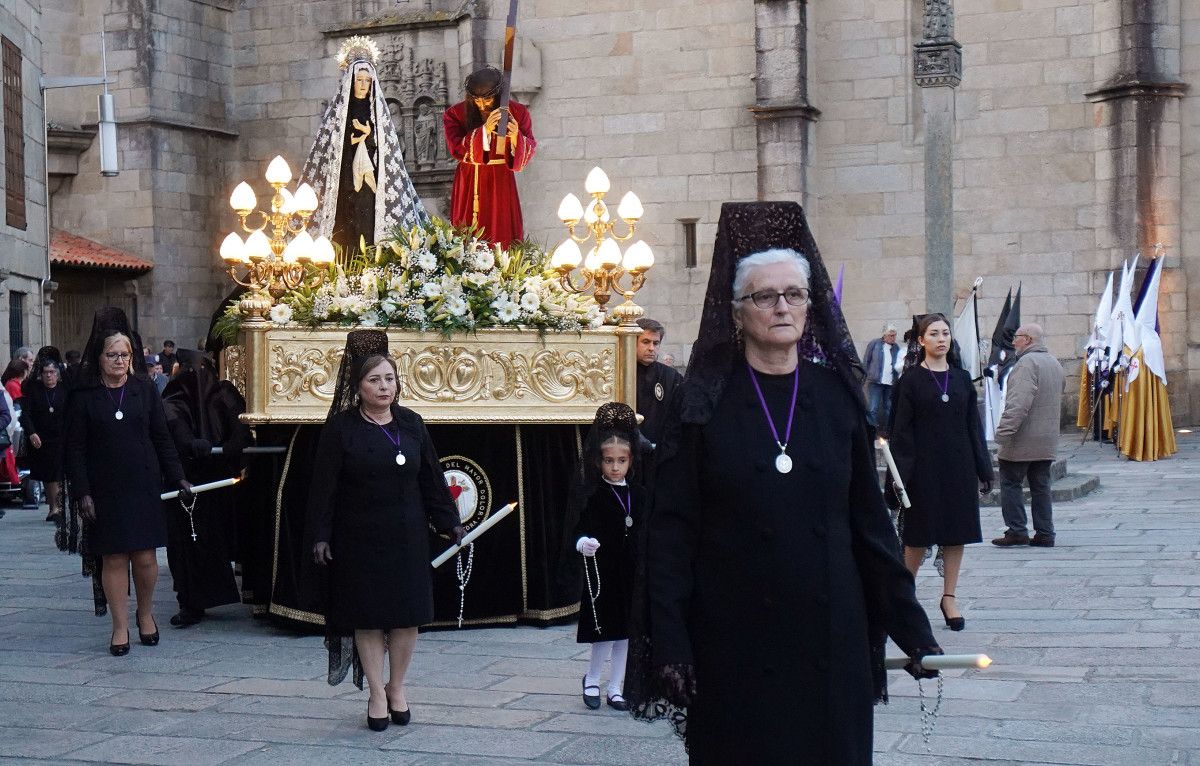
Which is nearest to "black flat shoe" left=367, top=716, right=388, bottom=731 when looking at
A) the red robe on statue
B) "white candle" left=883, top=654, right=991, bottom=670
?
"white candle" left=883, top=654, right=991, bottom=670

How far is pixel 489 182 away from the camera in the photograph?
35.4 ft

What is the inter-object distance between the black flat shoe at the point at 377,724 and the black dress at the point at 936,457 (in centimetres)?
370

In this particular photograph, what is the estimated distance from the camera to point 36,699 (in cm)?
771

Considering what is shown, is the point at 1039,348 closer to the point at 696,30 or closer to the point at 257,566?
the point at 257,566

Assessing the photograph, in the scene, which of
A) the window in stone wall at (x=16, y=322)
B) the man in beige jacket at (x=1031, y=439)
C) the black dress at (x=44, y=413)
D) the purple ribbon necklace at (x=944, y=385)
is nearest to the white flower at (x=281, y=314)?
the purple ribbon necklace at (x=944, y=385)

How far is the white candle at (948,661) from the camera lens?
3.75 m

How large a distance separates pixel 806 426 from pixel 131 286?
2518 centimetres

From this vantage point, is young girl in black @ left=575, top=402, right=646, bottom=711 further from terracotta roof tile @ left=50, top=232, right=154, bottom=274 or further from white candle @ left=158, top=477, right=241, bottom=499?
terracotta roof tile @ left=50, top=232, right=154, bottom=274

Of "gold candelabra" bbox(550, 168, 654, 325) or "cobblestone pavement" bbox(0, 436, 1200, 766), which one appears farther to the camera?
"gold candelabra" bbox(550, 168, 654, 325)

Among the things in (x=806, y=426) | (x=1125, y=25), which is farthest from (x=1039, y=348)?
(x=1125, y=25)

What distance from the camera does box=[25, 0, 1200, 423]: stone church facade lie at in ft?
74.4

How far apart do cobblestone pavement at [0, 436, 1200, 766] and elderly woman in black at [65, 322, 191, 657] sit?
1.28 feet

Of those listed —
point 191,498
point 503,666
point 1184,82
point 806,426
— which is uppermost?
point 1184,82

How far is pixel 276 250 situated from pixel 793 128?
15.4 metres
